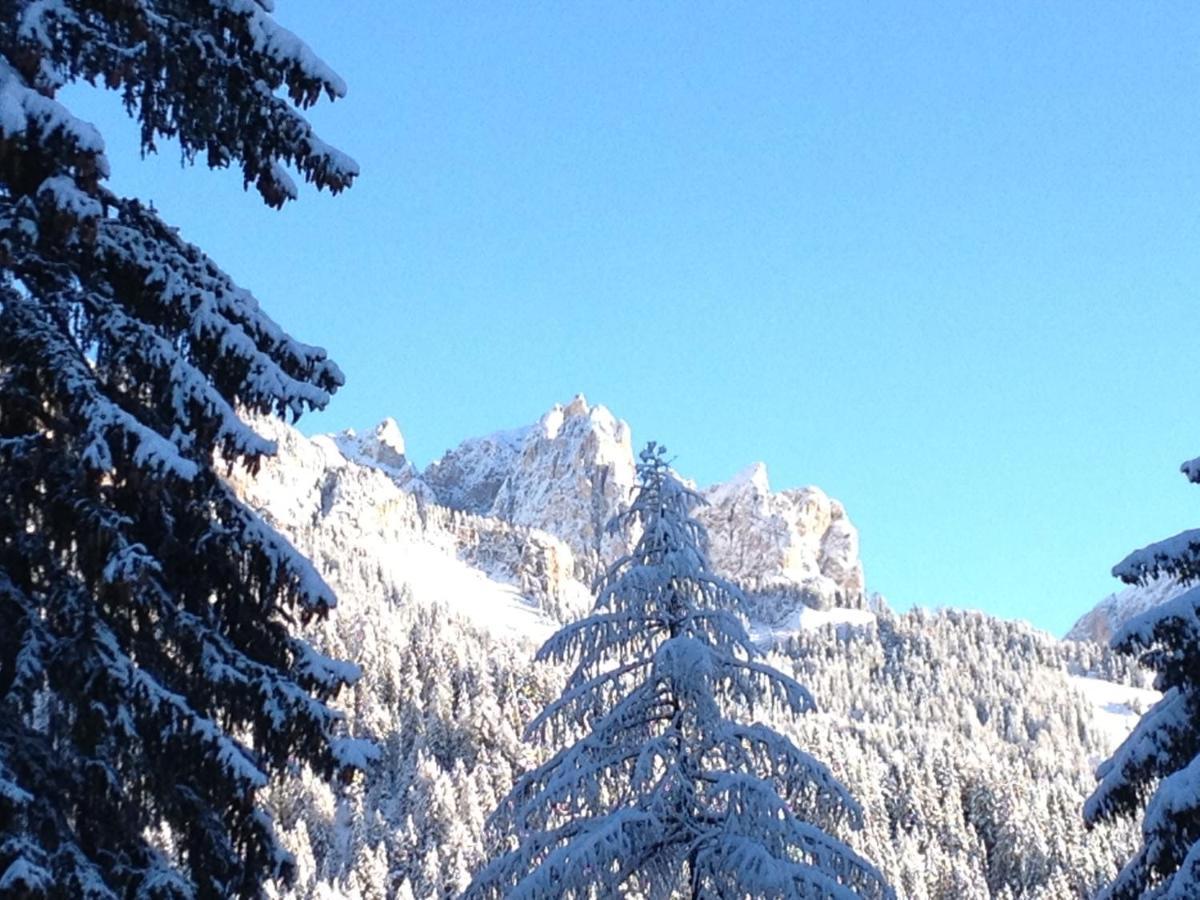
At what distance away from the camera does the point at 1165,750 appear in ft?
39.1

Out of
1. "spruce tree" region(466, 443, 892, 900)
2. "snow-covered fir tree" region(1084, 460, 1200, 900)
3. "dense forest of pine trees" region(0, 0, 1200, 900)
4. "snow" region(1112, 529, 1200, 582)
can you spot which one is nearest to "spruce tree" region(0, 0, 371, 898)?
"dense forest of pine trees" region(0, 0, 1200, 900)

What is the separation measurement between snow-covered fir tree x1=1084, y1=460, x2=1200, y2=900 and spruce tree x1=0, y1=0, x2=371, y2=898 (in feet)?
24.4

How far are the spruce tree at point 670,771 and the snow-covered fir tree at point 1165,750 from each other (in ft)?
8.97

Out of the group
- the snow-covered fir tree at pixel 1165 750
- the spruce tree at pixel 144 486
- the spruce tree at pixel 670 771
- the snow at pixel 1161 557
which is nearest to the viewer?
the spruce tree at pixel 144 486

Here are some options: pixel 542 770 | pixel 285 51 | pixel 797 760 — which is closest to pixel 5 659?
pixel 285 51

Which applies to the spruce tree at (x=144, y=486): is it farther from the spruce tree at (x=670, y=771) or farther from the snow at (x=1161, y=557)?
the snow at (x=1161, y=557)

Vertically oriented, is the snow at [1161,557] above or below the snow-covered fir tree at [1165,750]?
above

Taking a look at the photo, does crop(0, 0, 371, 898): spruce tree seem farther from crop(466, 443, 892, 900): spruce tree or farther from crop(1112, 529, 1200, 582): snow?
crop(1112, 529, 1200, 582): snow

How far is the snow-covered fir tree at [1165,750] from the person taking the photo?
10.6 m

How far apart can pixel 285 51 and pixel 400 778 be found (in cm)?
11235

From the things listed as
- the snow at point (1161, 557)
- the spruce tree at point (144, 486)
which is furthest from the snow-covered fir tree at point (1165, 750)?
the spruce tree at point (144, 486)

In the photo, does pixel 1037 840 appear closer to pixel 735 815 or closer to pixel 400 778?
pixel 400 778

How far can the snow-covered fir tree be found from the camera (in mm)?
10562

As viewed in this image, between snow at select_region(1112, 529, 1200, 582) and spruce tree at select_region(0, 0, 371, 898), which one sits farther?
snow at select_region(1112, 529, 1200, 582)
